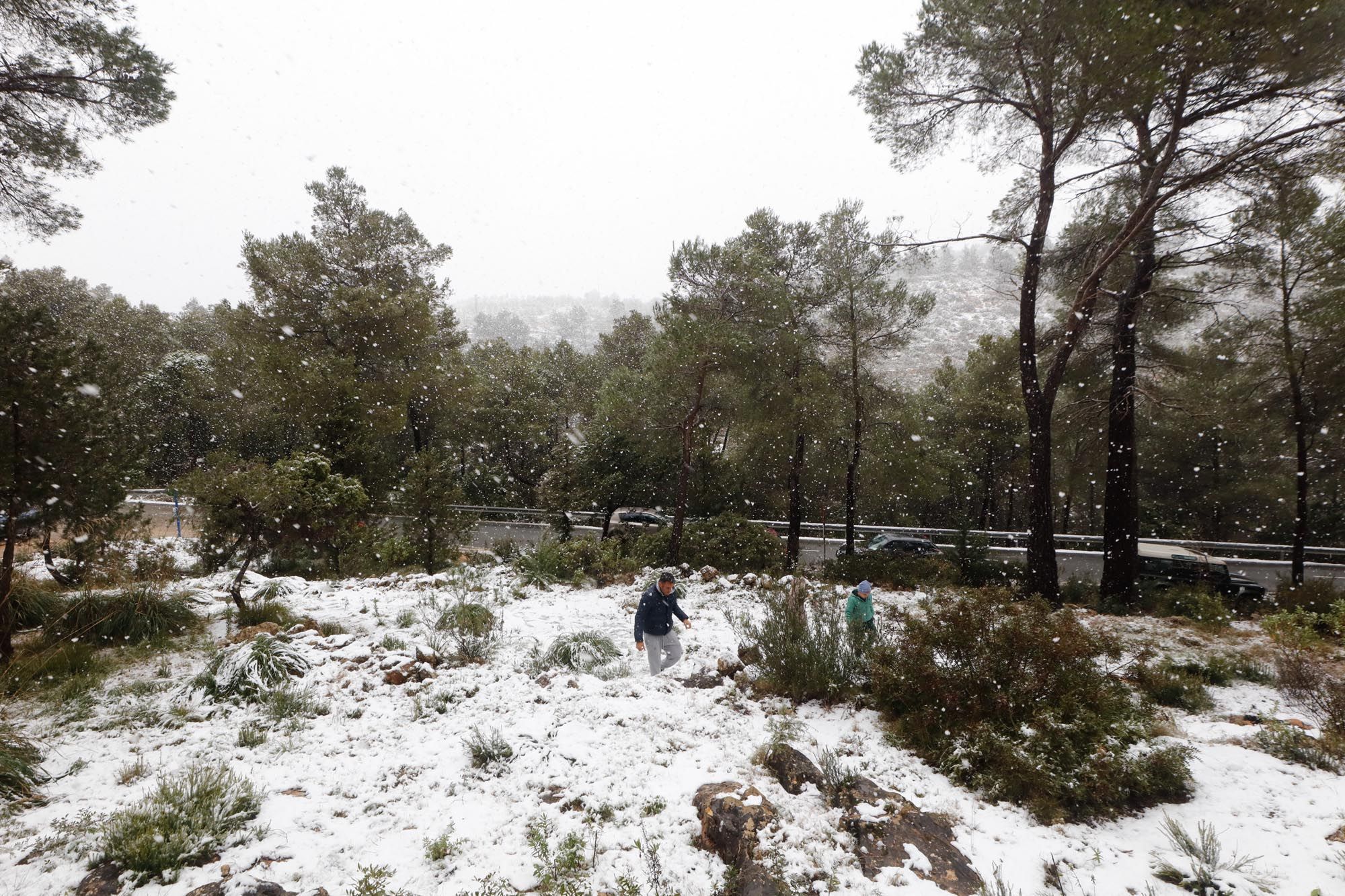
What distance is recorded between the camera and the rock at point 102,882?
112 inches

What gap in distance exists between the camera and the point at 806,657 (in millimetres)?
5781

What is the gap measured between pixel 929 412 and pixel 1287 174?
1467 centimetres

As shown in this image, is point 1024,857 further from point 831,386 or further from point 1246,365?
point 1246,365

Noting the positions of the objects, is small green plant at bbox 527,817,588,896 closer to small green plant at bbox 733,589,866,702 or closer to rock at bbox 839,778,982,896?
rock at bbox 839,778,982,896

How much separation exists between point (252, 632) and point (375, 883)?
496 centimetres

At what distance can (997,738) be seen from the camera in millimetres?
4113

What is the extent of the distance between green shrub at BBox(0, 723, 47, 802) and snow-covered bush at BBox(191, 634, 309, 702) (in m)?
1.22

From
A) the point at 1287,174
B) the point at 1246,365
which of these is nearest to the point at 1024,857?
the point at 1287,174

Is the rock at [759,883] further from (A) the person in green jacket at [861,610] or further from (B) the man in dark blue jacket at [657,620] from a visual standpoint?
A: (A) the person in green jacket at [861,610]

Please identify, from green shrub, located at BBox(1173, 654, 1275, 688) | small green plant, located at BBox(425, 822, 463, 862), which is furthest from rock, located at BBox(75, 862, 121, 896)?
green shrub, located at BBox(1173, 654, 1275, 688)

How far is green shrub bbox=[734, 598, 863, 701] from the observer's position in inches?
220

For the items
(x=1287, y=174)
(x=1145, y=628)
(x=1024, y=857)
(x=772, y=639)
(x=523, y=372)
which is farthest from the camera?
(x=523, y=372)

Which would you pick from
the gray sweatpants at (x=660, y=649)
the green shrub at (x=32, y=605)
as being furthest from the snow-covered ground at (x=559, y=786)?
the green shrub at (x=32, y=605)

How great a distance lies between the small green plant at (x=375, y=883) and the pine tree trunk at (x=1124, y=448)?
1284 centimetres
